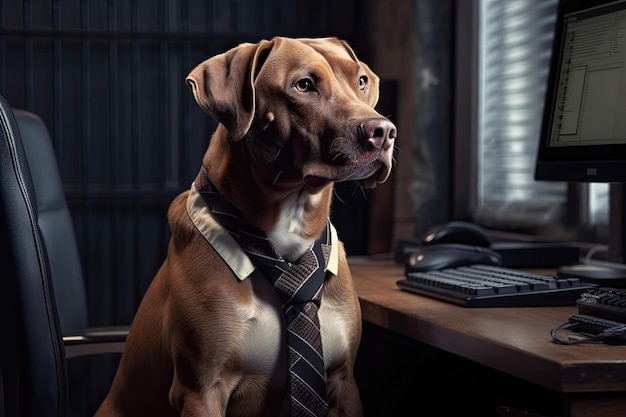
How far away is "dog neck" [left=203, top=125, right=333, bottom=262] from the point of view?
140 cm

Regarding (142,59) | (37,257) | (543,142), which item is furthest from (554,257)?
(142,59)

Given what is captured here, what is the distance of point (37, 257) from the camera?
132cm

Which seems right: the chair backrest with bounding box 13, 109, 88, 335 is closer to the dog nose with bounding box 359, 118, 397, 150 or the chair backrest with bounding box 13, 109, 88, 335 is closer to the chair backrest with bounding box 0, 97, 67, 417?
the chair backrest with bounding box 0, 97, 67, 417

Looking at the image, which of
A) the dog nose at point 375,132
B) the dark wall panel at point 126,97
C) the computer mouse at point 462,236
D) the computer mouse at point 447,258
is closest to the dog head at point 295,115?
the dog nose at point 375,132

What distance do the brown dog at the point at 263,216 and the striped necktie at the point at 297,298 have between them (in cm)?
1

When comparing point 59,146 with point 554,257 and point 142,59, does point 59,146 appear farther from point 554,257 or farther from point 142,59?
point 554,257

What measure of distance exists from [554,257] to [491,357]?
831mm

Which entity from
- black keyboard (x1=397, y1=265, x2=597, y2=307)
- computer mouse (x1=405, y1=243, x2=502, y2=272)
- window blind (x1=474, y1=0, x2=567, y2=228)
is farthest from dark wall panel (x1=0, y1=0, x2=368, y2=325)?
black keyboard (x1=397, y1=265, x2=597, y2=307)

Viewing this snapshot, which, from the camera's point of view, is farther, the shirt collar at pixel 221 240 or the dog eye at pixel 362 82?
the dog eye at pixel 362 82

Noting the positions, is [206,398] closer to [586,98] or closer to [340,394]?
[340,394]

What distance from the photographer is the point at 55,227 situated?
1.98m

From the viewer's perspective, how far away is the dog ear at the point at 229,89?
1.33 m

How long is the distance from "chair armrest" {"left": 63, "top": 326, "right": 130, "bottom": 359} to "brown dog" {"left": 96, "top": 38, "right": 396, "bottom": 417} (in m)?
0.37

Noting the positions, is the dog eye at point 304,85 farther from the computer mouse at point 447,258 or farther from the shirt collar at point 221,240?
the computer mouse at point 447,258
